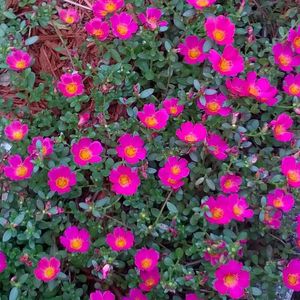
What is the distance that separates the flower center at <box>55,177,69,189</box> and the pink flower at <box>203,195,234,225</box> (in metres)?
0.45

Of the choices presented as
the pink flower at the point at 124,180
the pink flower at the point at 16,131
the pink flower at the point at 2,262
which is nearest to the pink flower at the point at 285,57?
the pink flower at the point at 124,180

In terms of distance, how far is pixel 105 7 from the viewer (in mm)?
2271

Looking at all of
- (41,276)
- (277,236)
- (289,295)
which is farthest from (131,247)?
(289,295)

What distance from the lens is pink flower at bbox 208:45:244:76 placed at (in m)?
2.15

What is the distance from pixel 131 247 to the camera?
2074 mm

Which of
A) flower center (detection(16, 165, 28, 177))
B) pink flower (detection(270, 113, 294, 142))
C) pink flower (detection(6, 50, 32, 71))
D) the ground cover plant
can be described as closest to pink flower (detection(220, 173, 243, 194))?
the ground cover plant

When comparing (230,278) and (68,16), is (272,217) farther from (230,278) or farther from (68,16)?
(68,16)

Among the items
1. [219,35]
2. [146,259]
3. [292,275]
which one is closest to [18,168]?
[146,259]

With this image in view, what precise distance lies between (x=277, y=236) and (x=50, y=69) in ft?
3.44

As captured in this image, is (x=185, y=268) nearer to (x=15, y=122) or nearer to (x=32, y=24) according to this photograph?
(x=15, y=122)

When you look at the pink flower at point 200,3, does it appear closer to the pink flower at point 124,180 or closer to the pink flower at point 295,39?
the pink flower at point 295,39

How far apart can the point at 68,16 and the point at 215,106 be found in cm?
65

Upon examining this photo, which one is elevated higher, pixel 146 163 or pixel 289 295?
pixel 146 163

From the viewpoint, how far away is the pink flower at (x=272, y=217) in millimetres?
2053
